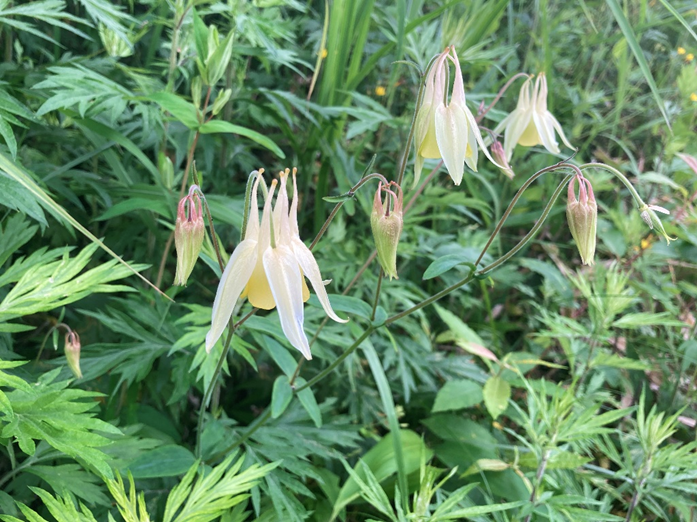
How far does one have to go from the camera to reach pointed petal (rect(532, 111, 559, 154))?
133cm

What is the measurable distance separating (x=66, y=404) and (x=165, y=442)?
441mm

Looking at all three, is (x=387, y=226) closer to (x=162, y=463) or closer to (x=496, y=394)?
(x=162, y=463)

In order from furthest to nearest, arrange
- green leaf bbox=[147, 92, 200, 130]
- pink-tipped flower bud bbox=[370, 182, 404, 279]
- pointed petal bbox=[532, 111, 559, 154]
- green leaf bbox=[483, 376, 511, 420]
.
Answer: green leaf bbox=[483, 376, 511, 420]
pointed petal bbox=[532, 111, 559, 154]
green leaf bbox=[147, 92, 200, 130]
pink-tipped flower bud bbox=[370, 182, 404, 279]

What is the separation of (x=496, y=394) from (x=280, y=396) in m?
0.77

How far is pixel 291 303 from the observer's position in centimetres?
72

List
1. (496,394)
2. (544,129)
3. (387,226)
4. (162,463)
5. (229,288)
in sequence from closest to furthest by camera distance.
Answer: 1. (229,288)
2. (387,226)
3. (162,463)
4. (544,129)
5. (496,394)

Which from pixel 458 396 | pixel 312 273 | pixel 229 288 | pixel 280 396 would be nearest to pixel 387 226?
pixel 312 273

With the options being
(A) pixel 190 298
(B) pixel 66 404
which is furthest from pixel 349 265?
(B) pixel 66 404

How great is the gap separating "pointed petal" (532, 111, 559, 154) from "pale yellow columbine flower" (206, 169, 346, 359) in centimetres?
86

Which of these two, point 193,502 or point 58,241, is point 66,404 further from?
point 58,241

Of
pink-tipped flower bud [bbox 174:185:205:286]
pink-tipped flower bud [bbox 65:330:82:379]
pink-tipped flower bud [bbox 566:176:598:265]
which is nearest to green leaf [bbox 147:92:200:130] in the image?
pink-tipped flower bud [bbox 174:185:205:286]

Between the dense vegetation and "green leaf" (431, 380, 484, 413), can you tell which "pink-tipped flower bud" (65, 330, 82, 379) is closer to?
the dense vegetation

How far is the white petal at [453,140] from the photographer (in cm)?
90

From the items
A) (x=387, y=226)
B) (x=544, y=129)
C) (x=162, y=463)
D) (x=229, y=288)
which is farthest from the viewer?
(x=544, y=129)
